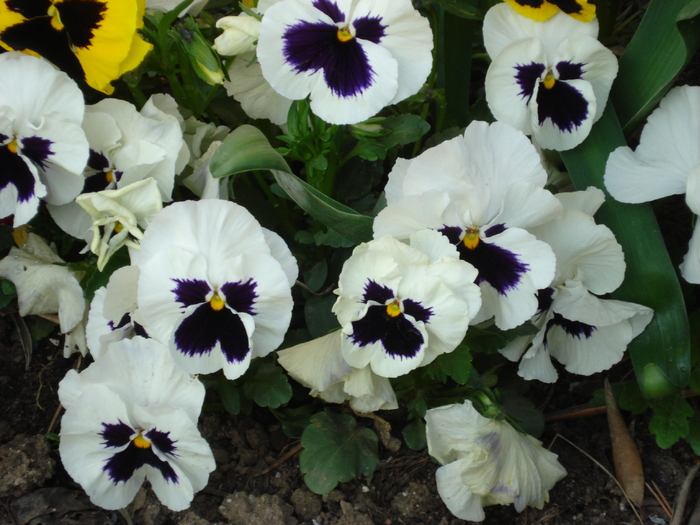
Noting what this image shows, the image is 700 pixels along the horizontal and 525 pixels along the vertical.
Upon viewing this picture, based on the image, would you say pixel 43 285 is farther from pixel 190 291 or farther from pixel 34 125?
pixel 190 291

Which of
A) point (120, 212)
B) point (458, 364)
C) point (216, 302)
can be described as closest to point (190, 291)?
point (216, 302)

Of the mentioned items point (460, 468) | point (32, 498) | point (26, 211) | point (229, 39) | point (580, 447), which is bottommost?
point (32, 498)

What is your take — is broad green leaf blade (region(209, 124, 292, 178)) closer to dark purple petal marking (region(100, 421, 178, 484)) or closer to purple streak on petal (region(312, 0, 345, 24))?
purple streak on petal (region(312, 0, 345, 24))

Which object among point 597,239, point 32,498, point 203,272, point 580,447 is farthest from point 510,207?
point 32,498

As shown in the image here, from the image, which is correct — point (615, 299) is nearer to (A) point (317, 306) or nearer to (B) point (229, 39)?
→ (A) point (317, 306)

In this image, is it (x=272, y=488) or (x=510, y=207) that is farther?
(x=272, y=488)

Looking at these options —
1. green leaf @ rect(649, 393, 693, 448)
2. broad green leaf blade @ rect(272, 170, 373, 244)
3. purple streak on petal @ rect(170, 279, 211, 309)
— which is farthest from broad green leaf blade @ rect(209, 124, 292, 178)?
green leaf @ rect(649, 393, 693, 448)
